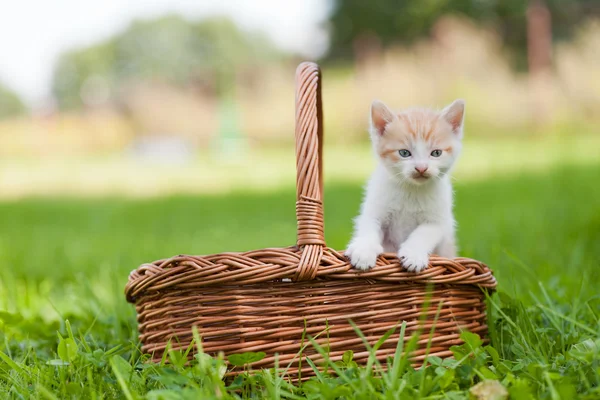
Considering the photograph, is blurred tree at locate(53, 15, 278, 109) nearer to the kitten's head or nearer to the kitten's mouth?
the kitten's head

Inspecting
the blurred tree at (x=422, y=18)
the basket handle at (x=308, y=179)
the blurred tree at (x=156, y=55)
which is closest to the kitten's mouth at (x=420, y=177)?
the basket handle at (x=308, y=179)

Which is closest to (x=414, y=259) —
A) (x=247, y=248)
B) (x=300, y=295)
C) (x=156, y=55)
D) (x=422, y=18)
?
(x=300, y=295)

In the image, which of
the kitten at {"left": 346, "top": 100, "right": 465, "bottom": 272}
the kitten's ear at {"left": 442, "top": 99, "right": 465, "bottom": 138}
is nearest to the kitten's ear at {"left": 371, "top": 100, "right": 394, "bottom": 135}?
the kitten at {"left": 346, "top": 100, "right": 465, "bottom": 272}

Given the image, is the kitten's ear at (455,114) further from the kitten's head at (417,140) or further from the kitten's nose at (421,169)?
the kitten's nose at (421,169)

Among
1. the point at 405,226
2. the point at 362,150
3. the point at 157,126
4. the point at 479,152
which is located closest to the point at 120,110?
the point at 157,126

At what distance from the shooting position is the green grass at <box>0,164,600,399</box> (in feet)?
3.90

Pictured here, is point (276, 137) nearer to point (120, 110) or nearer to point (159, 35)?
point (120, 110)

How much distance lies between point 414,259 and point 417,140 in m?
0.39

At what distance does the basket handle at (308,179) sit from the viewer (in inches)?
50.3

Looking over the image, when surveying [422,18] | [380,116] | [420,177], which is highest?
[422,18]

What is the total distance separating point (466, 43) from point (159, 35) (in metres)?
20.0

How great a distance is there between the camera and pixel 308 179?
136cm

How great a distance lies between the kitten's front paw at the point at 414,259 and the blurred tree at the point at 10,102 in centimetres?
3653

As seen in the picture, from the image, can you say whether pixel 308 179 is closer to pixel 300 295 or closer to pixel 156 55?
pixel 300 295
